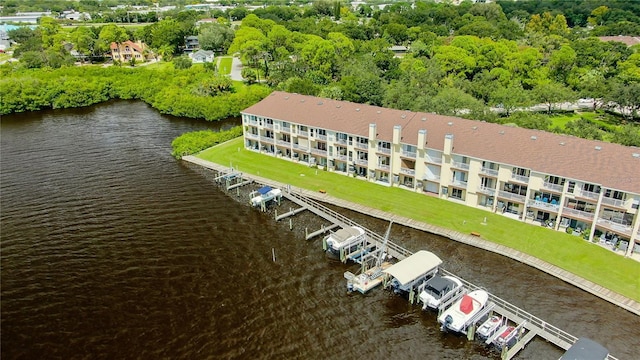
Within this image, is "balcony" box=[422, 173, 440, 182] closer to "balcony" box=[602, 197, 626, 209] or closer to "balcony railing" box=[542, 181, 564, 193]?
"balcony railing" box=[542, 181, 564, 193]

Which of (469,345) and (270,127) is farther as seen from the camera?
(270,127)

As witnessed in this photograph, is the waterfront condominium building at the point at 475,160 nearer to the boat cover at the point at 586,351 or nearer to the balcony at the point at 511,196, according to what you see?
the balcony at the point at 511,196

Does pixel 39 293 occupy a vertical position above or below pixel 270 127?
below

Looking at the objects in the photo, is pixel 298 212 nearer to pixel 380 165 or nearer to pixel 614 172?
pixel 380 165

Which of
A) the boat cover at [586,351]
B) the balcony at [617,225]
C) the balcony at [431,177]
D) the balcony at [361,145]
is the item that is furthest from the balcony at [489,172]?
the boat cover at [586,351]

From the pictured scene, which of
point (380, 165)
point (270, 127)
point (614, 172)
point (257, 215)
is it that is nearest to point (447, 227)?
point (380, 165)

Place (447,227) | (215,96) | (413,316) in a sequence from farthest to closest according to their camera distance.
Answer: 1. (215,96)
2. (447,227)
3. (413,316)

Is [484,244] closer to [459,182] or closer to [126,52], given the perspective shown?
[459,182]
